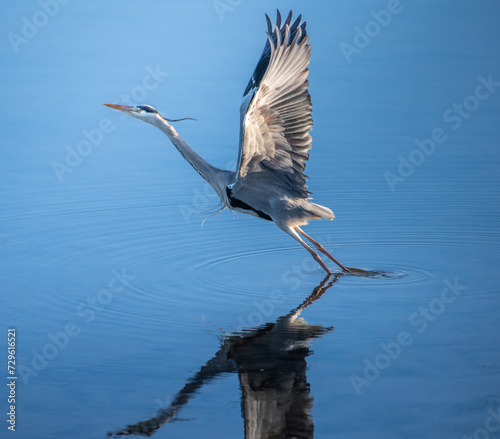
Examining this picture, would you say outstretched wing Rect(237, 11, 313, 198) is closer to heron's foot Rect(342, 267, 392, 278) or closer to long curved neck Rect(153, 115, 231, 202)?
long curved neck Rect(153, 115, 231, 202)

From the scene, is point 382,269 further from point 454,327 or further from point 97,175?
point 97,175

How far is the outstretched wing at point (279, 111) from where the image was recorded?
7.54 metres

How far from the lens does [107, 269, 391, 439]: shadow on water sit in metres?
5.16

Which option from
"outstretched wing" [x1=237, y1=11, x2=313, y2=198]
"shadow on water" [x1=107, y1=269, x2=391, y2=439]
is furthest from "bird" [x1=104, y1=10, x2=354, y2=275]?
"shadow on water" [x1=107, y1=269, x2=391, y2=439]

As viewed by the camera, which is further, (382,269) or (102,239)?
(102,239)

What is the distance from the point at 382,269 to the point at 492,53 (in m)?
8.08

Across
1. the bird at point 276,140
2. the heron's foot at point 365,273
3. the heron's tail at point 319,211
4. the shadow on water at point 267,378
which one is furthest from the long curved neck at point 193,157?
the shadow on water at point 267,378

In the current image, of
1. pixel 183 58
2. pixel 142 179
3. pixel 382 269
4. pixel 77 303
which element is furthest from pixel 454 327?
pixel 183 58

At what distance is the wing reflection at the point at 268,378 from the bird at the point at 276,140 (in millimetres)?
1364

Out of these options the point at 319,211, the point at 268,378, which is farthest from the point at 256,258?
the point at 268,378

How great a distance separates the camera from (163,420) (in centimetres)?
525

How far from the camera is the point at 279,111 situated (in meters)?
7.80

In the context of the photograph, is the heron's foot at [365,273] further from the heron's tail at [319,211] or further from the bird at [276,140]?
the heron's tail at [319,211]

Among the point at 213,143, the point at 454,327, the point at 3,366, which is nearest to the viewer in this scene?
the point at 3,366
